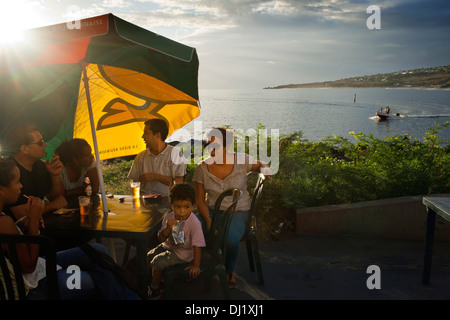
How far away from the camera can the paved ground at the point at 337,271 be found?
11.8 ft

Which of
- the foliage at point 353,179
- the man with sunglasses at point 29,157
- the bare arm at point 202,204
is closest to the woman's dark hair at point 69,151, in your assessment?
the man with sunglasses at point 29,157

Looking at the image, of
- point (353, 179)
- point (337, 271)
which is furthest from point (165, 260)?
point (353, 179)

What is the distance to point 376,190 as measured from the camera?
5.66m

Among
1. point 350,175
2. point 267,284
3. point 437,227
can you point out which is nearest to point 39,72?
point 267,284

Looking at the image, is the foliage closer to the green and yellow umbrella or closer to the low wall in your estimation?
the low wall

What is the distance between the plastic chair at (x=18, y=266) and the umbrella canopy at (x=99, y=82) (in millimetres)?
1216

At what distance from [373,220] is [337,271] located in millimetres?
1349

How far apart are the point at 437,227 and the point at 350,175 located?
1.41 meters

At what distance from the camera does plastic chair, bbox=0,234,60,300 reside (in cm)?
200

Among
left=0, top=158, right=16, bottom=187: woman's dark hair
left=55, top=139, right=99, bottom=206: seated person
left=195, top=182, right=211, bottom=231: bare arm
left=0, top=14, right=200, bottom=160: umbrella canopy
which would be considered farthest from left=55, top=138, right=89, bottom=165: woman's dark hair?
left=0, top=158, right=16, bottom=187: woman's dark hair

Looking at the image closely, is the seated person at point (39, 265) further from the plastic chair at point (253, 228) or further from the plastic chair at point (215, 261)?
the plastic chair at point (253, 228)

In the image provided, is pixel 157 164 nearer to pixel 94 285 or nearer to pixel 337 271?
pixel 94 285

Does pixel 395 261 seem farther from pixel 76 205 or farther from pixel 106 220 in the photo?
pixel 76 205

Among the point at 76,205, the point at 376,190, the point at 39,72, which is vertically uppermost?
the point at 39,72
